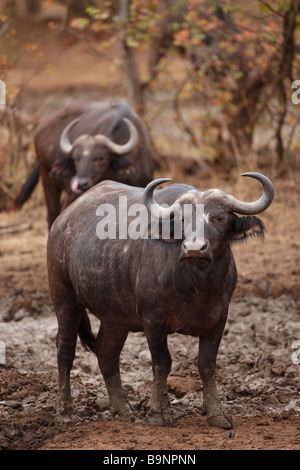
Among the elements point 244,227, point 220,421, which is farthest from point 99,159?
point 220,421

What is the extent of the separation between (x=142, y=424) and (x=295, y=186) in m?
7.70

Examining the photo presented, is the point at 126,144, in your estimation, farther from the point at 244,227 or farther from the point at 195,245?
the point at 195,245

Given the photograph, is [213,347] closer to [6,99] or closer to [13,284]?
[13,284]

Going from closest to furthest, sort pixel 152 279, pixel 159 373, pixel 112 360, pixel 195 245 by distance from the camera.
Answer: pixel 195 245 → pixel 152 279 → pixel 159 373 → pixel 112 360

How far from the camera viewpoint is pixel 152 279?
16.3ft

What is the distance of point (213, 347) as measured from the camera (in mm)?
5117

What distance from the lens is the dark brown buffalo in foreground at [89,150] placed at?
9375mm

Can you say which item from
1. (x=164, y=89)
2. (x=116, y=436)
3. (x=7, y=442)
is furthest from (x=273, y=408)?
(x=164, y=89)

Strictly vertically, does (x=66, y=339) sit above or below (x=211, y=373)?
below

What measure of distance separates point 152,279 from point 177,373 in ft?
5.22

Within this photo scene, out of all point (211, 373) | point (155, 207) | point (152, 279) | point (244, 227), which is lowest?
point (211, 373)

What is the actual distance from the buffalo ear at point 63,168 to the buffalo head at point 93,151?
8cm

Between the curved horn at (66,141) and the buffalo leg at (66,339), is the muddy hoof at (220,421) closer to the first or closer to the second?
the buffalo leg at (66,339)

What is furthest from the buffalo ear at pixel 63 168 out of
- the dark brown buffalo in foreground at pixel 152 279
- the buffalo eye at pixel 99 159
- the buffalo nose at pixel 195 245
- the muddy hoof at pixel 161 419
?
the buffalo nose at pixel 195 245
